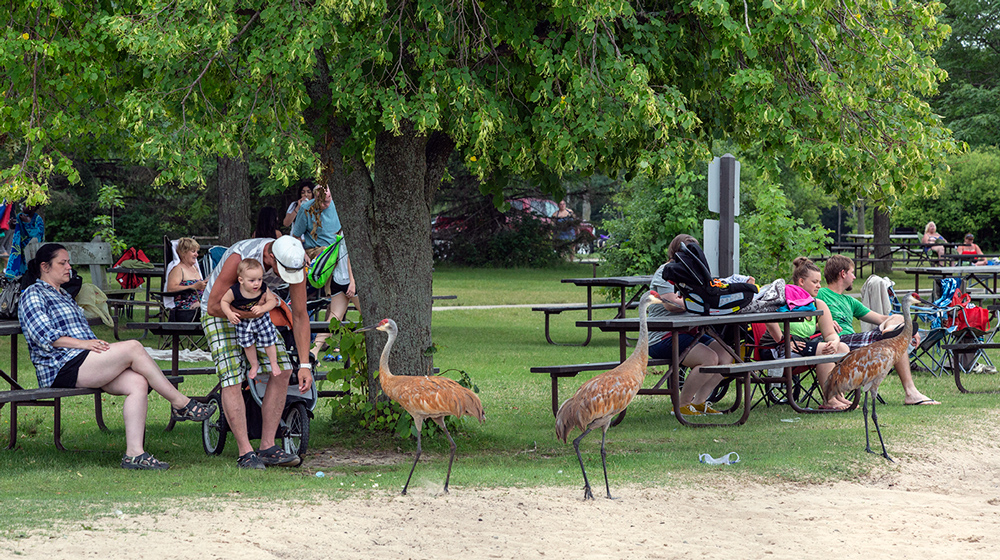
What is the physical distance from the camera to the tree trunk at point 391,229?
312 inches

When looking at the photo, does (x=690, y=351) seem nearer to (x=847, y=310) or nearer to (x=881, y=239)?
(x=847, y=310)

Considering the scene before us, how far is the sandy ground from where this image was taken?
5148 millimetres

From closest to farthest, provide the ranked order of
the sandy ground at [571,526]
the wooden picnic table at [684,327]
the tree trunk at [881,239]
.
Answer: the sandy ground at [571,526]
the wooden picnic table at [684,327]
the tree trunk at [881,239]

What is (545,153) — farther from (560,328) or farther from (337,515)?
(560,328)

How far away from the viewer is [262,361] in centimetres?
727

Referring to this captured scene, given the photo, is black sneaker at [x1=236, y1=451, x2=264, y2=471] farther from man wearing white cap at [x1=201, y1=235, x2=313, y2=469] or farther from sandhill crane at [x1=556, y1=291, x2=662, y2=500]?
sandhill crane at [x1=556, y1=291, x2=662, y2=500]

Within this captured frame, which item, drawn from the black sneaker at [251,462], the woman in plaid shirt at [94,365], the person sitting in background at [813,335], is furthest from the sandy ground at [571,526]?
the person sitting in background at [813,335]

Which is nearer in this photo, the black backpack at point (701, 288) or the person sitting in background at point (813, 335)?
the black backpack at point (701, 288)

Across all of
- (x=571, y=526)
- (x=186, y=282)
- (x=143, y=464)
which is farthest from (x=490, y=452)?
(x=186, y=282)

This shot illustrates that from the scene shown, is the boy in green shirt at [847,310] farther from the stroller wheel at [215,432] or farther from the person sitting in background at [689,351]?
the stroller wheel at [215,432]

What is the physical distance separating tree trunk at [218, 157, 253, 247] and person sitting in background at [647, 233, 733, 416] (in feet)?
32.9

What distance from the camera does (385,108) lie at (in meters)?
6.73

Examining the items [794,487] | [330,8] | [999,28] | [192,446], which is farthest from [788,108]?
[999,28]

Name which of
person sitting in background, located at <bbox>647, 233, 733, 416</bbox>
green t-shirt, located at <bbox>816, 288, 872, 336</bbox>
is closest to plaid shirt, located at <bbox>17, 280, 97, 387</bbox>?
person sitting in background, located at <bbox>647, 233, 733, 416</bbox>
